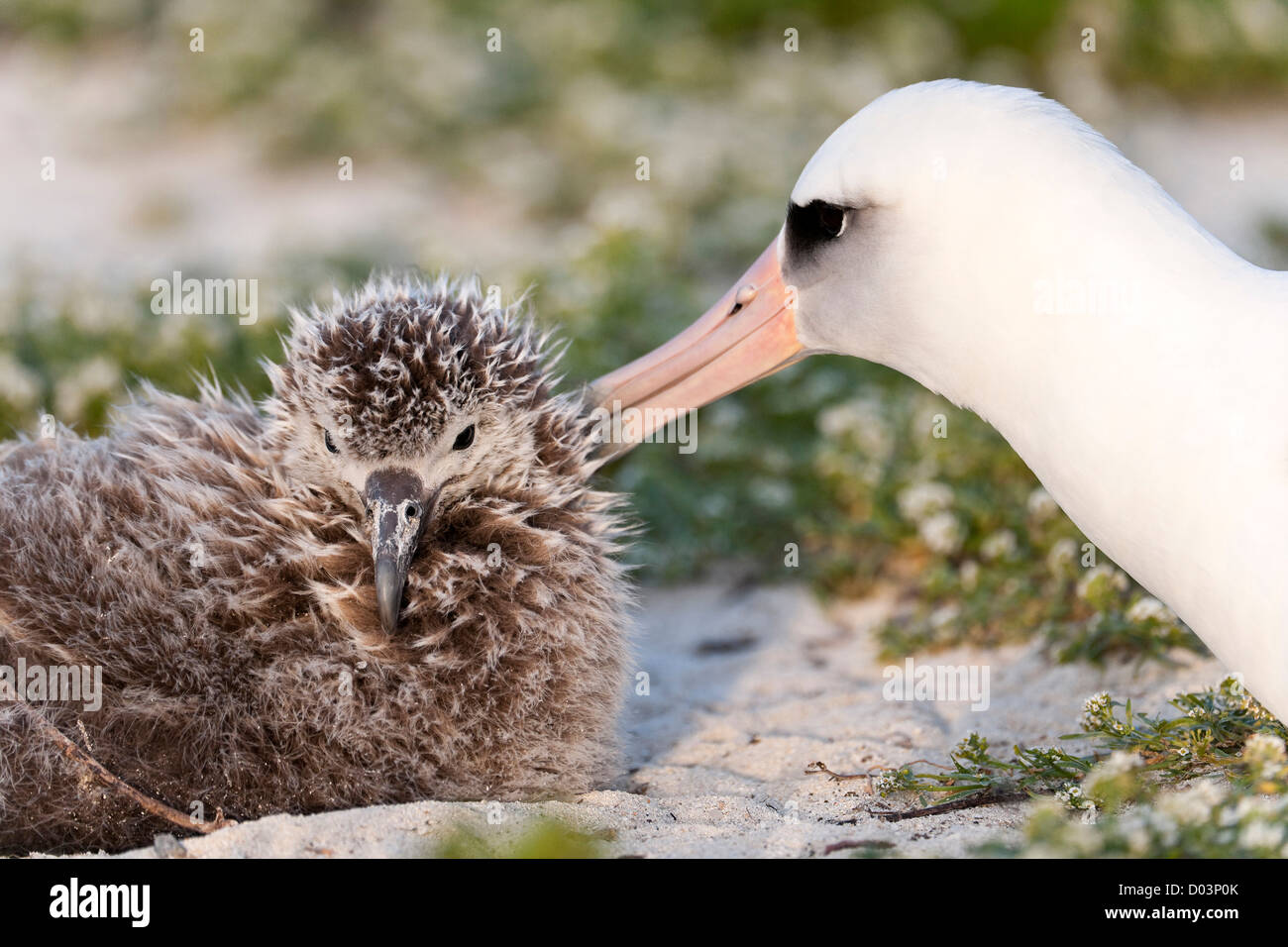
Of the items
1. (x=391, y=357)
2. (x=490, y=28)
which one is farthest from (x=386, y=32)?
(x=391, y=357)

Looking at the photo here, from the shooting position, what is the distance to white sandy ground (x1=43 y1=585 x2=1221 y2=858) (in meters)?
3.44

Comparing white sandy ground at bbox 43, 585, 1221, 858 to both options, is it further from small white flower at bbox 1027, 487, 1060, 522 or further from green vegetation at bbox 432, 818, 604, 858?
small white flower at bbox 1027, 487, 1060, 522

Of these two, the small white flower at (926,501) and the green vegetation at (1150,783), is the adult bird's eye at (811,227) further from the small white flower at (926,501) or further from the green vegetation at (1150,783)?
the small white flower at (926,501)

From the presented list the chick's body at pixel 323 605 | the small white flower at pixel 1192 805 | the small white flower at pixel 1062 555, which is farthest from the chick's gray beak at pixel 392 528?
the small white flower at pixel 1062 555

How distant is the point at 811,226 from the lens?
13.2ft

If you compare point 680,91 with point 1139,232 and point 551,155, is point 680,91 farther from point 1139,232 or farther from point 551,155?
point 1139,232

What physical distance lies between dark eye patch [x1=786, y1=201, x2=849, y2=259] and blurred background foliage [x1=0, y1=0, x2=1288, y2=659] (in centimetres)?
162

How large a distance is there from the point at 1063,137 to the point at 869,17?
292 inches

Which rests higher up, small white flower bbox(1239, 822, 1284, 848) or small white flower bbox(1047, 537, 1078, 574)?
small white flower bbox(1047, 537, 1078, 574)

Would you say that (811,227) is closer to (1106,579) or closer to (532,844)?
(1106,579)

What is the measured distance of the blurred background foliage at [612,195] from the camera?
594 centimetres

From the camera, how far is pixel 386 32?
10.5 meters

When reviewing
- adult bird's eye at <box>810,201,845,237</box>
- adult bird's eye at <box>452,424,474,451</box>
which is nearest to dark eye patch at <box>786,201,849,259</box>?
adult bird's eye at <box>810,201,845,237</box>

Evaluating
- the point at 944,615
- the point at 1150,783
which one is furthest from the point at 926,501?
the point at 1150,783
